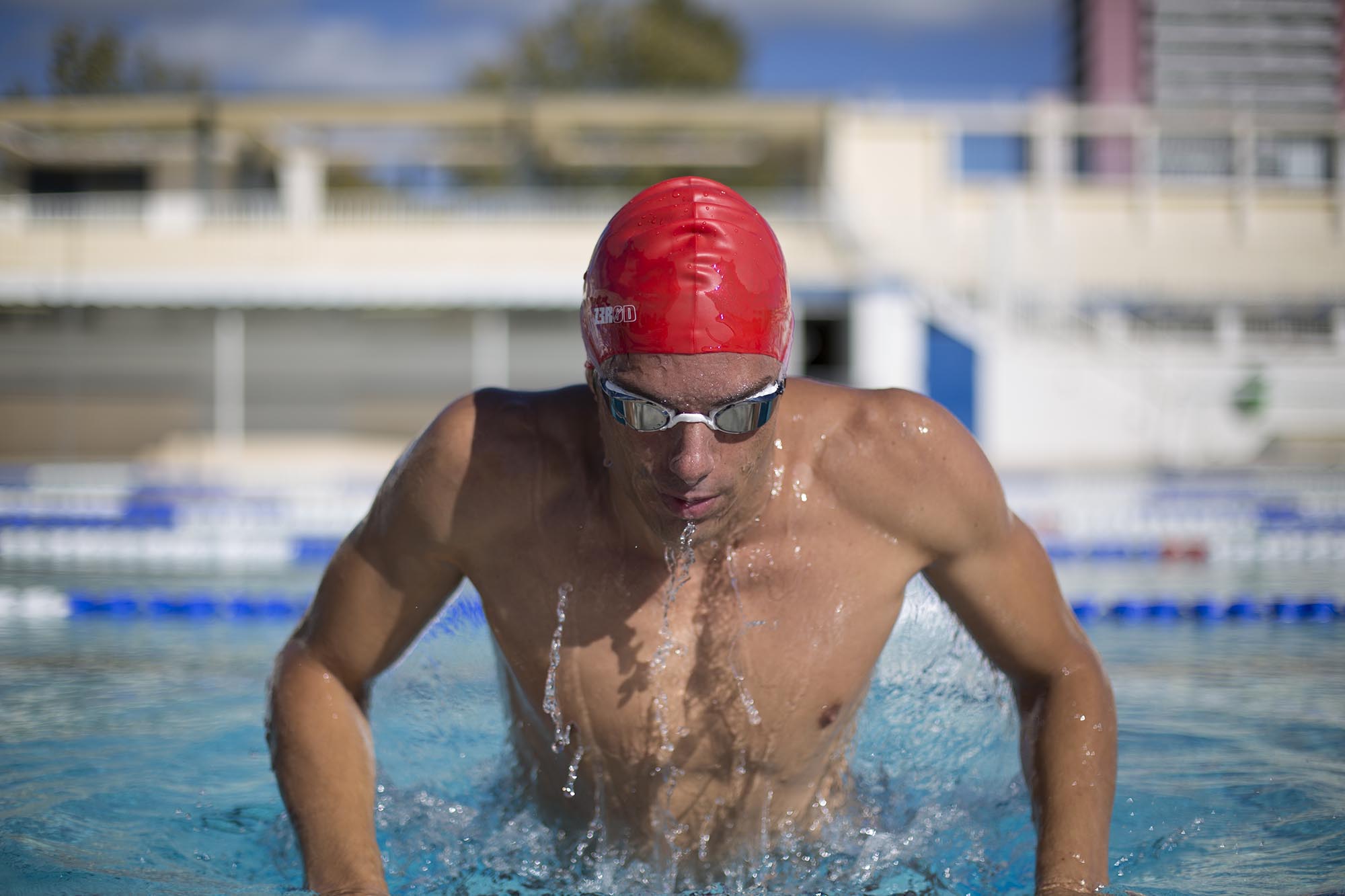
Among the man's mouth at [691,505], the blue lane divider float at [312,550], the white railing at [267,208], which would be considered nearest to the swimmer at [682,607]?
the man's mouth at [691,505]

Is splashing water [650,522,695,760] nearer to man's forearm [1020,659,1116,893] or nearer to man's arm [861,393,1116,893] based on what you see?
man's arm [861,393,1116,893]

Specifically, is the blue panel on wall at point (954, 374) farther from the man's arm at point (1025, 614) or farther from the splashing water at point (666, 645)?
the splashing water at point (666, 645)

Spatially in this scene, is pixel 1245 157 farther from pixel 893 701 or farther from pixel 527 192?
pixel 893 701

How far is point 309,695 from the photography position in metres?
1.71

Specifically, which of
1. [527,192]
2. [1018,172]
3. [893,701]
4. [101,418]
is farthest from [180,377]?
[893,701]

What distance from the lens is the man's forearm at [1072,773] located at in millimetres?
1602

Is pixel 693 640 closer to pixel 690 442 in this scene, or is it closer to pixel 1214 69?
pixel 690 442

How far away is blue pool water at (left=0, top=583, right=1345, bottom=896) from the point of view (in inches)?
82.7

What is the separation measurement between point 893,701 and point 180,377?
19.5 metres

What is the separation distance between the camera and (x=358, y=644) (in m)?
1.72

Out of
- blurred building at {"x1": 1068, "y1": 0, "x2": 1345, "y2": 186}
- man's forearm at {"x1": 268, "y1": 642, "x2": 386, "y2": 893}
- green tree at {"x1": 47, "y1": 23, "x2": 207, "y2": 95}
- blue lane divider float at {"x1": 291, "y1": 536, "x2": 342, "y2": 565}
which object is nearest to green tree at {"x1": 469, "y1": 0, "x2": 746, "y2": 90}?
green tree at {"x1": 47, "y1": 23, "x2": 207, "y2": 95}

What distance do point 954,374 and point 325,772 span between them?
1427 centimetres

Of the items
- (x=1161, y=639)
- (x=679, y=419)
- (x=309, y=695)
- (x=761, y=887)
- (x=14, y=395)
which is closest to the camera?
(x=679, y=419)

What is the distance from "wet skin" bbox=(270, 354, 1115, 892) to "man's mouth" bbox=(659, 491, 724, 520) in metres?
0.15
